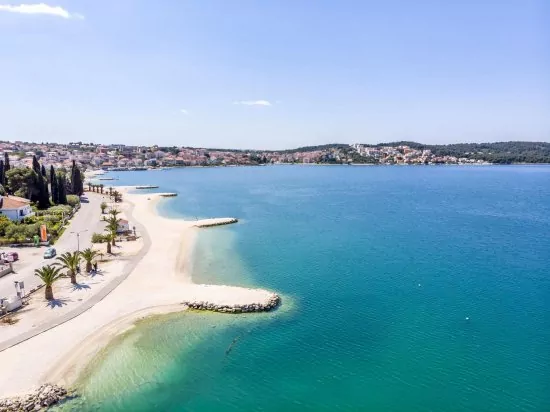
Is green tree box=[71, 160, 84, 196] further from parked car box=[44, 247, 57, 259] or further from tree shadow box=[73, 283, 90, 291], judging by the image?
tree shadow box=[73, 283, 90, 291]

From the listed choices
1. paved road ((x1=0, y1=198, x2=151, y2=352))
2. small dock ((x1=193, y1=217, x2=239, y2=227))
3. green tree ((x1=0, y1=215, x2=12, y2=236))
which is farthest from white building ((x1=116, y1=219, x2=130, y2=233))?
green tree ((x1=0, y1=215, x2=12, y2=236))

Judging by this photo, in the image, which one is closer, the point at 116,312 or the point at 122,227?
the point at 116,312

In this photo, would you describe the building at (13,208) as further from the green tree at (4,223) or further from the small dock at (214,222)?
the small dock at (214,222)

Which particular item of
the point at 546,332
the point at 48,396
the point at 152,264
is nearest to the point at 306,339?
the point at 48,396

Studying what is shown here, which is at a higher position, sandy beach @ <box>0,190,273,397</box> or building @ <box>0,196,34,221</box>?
building @ <box>0,196,34,221</box>

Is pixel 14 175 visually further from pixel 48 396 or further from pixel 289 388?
pixel 289 388

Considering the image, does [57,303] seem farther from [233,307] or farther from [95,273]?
[233,307]

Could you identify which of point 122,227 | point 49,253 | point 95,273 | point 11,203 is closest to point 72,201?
point 11,203
